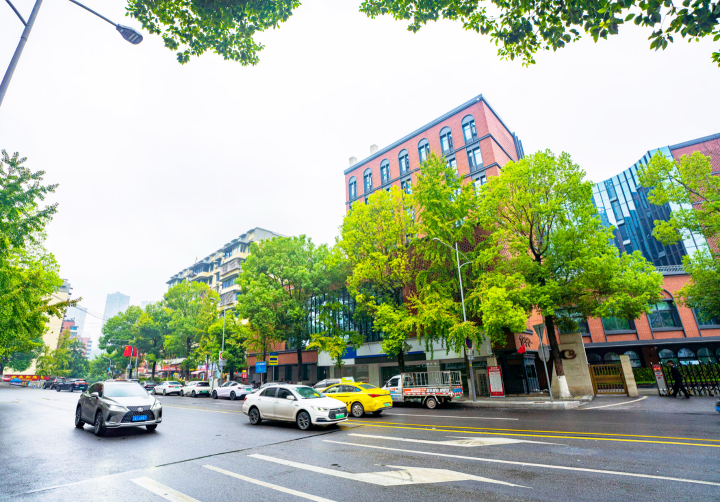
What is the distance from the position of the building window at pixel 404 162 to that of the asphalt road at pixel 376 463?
3153 centimetres

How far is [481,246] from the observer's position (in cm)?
2439

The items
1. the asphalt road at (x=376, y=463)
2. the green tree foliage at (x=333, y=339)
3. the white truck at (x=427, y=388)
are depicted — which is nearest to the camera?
the asphalt road at (x=376, y=463)

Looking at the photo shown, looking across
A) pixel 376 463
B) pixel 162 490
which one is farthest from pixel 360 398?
pixel 162 490

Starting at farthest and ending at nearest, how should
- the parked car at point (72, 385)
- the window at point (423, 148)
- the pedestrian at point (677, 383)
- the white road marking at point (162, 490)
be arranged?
the parked car at point (72, 385), the window at point (423, 148), the pedestrian at point (677, 383), the white road marking at point (162, 490)

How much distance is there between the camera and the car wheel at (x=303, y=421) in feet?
37.8

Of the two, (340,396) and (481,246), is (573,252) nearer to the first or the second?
(481,246)

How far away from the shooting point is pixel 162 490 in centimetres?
530

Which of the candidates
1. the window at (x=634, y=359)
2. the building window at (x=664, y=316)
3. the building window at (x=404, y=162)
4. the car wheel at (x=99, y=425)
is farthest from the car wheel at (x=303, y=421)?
the building window at (x=664, y=316)

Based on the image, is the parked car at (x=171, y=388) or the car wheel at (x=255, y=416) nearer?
the car wheel at (x=255, y=416)

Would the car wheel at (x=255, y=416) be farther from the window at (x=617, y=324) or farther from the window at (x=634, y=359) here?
the window at (x=634, y=359)

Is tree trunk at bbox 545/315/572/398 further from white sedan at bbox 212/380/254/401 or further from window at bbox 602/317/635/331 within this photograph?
white sedan at bbox 212/380/254/401

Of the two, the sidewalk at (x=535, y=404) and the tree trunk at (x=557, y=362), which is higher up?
the tree trunk at (x=557, y=362)

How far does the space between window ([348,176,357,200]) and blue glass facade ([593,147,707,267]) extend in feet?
113

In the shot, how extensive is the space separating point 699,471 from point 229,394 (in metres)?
30.9
